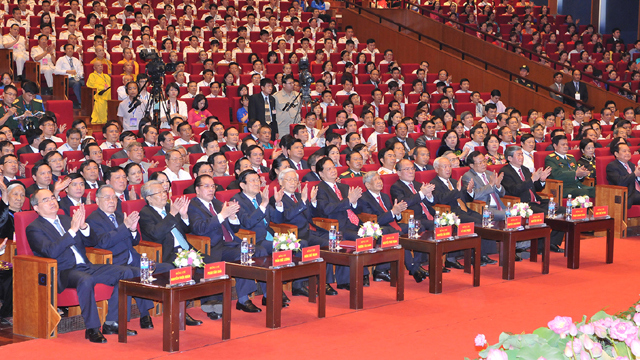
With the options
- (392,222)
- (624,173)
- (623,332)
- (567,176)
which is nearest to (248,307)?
(392,222)

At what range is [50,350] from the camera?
437cm

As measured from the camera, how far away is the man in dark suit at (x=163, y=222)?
5098 millimetres

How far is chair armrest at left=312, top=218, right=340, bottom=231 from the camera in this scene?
594 cm

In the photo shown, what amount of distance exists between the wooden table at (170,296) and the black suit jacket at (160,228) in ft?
1.43

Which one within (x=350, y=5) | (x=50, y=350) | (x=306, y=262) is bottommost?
(x=50, y=350)

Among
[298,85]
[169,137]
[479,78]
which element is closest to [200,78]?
[298,85]

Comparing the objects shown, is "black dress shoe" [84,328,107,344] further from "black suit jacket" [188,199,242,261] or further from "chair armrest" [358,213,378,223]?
"chair armrest" [358,213,378,223]

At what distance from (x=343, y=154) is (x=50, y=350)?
4.19m

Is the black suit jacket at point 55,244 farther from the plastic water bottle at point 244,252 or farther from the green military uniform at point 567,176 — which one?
the green military uniform at point 567,176

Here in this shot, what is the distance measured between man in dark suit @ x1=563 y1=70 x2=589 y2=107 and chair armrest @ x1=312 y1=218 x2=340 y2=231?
25.4 ft

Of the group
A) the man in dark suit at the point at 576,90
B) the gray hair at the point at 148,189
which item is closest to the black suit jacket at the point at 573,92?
the man in dark suit at the point at 576,90

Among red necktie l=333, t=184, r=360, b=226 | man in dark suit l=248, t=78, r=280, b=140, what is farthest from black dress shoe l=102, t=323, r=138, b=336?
man in dark suit l=248, t=78, r=280, b=140

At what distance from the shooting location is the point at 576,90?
41.3 ft

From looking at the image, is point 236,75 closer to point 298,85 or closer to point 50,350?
point 298,85
